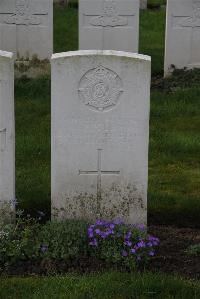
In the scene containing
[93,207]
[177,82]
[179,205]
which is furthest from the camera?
[177,82]

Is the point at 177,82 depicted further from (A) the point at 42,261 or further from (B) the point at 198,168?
(A) the point at 42,261

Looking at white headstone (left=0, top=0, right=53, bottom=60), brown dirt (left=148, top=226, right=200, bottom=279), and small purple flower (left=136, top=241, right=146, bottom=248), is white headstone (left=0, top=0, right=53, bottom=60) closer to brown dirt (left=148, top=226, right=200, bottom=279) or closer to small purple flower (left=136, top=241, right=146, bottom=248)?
brown dirt (left=148, top=226, right=200, bottom=279)

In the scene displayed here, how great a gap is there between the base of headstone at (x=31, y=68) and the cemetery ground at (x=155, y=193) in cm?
34

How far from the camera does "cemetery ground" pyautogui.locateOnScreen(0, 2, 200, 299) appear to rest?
16.1 ft

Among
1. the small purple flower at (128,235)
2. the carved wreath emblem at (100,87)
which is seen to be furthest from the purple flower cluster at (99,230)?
the carved wreath emblem at (100,87)

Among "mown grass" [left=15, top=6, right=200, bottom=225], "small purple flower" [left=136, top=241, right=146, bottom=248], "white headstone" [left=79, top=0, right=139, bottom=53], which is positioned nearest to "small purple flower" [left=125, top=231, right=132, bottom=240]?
"small purple flower" [left=136, top=241, right=146, bottom=248]

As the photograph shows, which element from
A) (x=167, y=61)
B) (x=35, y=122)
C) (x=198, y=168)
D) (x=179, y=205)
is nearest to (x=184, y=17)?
(x=167, y=61)

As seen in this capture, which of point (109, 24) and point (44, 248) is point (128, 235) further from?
point (109, 24)

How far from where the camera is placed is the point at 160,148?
827cm

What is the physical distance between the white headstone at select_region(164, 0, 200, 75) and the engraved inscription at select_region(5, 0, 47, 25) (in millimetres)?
2165

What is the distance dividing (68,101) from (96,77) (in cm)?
29

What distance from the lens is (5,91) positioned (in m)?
5.67

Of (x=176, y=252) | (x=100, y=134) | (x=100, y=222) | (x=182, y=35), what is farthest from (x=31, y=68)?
(x=176, y=252)

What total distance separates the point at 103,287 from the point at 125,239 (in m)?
0.59
